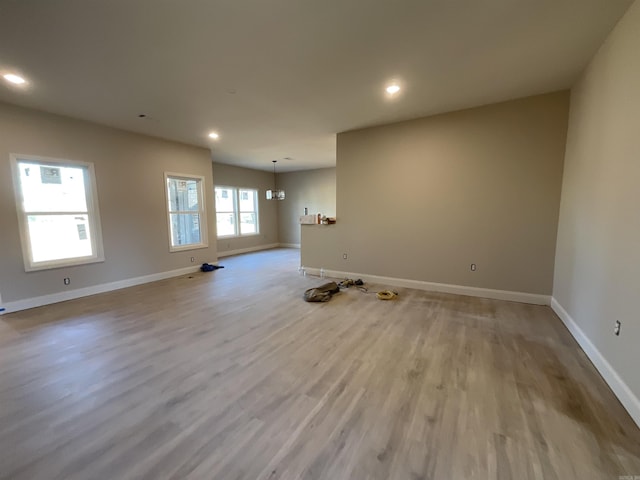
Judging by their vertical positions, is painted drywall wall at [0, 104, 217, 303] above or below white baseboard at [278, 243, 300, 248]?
above

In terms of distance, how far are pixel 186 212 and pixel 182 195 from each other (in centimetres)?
39

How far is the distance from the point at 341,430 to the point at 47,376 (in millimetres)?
2481

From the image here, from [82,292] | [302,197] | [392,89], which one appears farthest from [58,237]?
[302,197]

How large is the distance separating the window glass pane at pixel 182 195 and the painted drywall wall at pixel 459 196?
11.3 ft

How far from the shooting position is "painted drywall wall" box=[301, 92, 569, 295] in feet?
12.1

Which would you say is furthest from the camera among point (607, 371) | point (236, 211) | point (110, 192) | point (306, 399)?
point (236, 211)

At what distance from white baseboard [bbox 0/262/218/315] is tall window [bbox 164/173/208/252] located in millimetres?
578

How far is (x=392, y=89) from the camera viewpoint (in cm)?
333

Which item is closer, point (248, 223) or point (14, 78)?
point (14, 78)

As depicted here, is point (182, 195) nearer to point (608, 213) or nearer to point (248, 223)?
point (248, 223)

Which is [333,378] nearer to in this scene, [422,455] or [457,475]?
[422,455]

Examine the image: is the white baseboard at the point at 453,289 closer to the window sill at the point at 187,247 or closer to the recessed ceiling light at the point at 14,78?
the window sill at the point at 187,247

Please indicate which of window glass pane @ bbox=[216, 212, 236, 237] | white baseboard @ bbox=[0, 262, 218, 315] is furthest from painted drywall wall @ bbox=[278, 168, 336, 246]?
white baseboard @ bbox=[0, 262, 218, 315]

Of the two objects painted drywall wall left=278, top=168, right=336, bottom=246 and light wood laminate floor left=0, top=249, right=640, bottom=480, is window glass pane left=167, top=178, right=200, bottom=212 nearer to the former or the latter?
light wood laminate floor left=0, top=249, right=640, bottom=480
